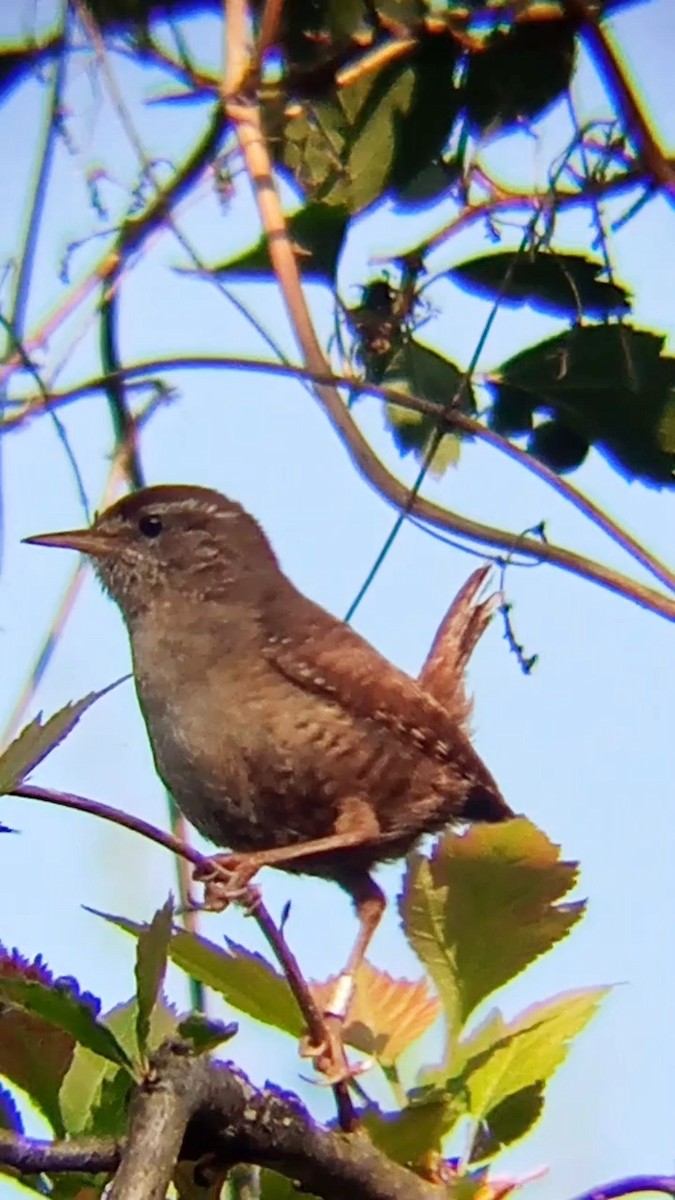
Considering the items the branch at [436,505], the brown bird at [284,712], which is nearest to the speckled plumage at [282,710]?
the brown bird at [284,712]

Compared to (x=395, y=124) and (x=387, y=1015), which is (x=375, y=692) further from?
(x=387, y=1015)

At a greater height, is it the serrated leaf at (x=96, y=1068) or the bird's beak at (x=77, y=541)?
the bird's beak at (x=77, y=541)

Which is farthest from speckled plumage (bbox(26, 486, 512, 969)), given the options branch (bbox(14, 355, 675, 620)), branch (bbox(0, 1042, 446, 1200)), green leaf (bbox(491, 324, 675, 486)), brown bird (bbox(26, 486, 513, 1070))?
branch (bbox(0, 1042, 446, 1200))

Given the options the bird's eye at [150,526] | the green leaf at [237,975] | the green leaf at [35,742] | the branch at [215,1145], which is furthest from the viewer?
the bird's eye at [150,526]

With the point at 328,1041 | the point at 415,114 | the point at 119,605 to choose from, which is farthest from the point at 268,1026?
the point at 119,605

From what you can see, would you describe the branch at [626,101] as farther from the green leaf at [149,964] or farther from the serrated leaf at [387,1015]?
the green leaf at [149,964]

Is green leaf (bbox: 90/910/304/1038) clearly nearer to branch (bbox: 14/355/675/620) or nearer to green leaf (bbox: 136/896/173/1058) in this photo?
green leaf (bbox: 136/896/173/1058)

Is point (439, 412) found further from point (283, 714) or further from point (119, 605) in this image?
point (119, 605)
